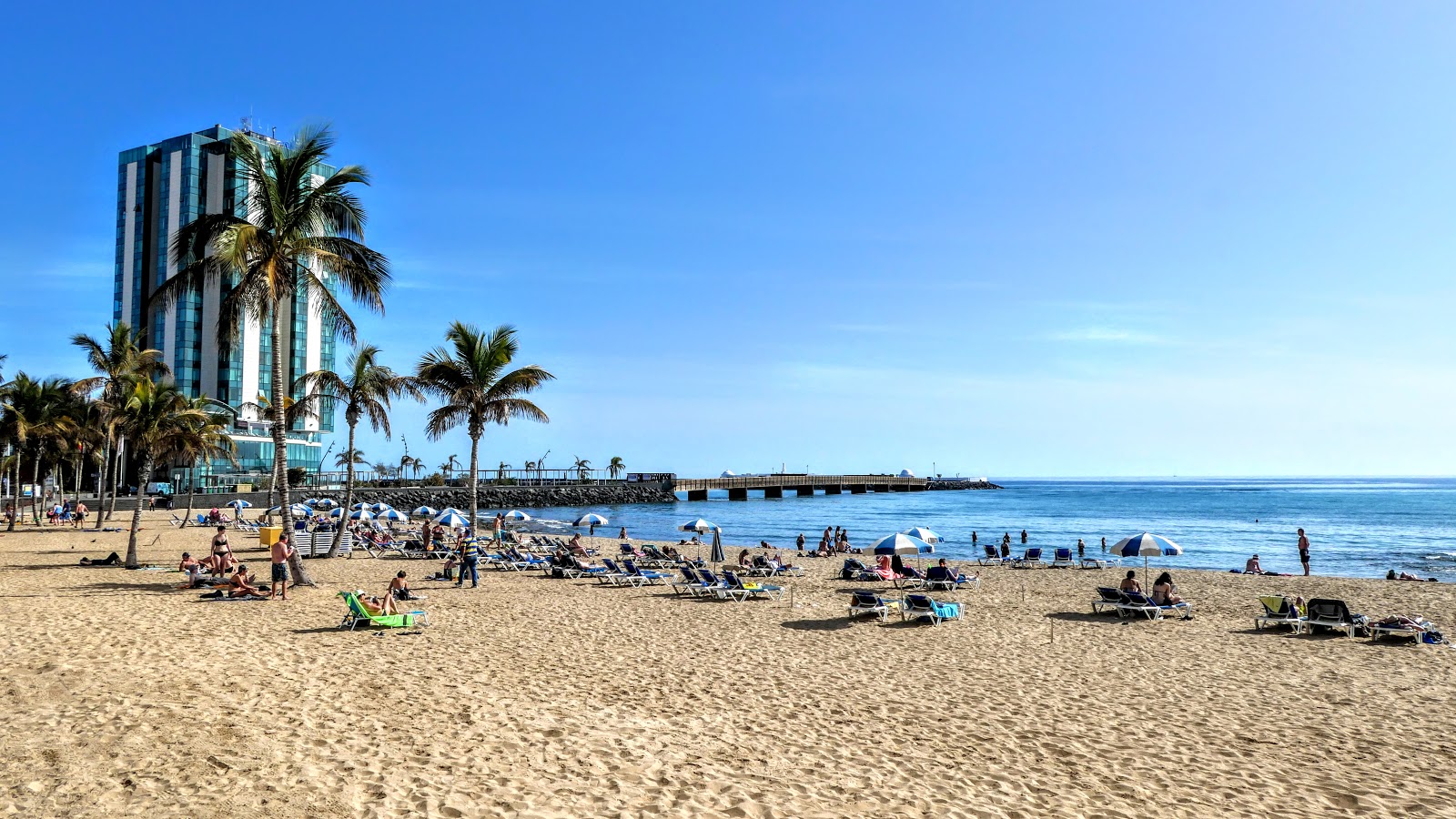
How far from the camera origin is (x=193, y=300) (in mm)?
85125

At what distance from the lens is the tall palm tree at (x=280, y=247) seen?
16.5 meters

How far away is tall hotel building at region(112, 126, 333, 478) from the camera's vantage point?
8431cm

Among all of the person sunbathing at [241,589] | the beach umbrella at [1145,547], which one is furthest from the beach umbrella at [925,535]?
the person sunbathing at [241,589]

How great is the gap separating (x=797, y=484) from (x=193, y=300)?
74.4 m

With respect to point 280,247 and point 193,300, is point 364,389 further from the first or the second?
point 193,300

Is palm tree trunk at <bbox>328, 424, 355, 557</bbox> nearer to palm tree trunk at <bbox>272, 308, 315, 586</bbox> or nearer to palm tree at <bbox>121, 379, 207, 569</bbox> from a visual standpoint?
palm tree at <bbox>121, 379, 207, 569</bbox>

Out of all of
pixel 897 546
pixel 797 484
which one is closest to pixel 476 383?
pixel 897 546

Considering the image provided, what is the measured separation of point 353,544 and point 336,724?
22.1 metres

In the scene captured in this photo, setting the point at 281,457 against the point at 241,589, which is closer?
the point at 241,589

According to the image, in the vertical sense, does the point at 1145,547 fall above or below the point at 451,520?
below

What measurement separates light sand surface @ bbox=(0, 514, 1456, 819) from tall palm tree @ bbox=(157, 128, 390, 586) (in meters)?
5.47

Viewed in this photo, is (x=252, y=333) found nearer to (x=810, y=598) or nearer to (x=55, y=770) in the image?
(x=810, y=598)

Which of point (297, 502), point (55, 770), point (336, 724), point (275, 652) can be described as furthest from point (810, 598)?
point (297, 502)

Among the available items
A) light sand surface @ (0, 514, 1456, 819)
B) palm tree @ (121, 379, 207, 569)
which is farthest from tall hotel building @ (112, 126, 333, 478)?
light sand surface @ (0, 514, 1456, 819)
